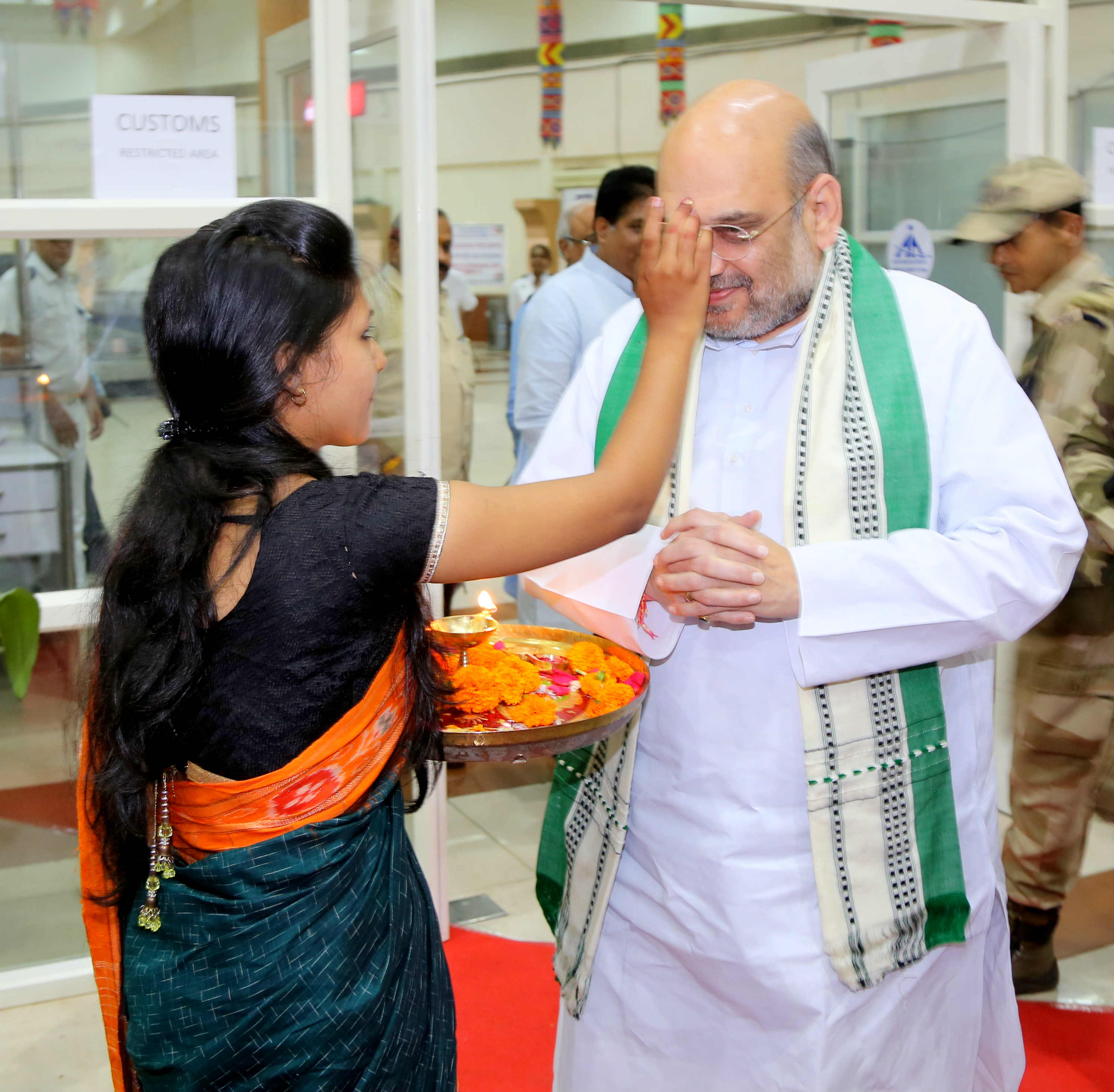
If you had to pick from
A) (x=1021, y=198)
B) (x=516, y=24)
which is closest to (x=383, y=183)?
(x=1021, y=198)

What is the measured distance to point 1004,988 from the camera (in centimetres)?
215

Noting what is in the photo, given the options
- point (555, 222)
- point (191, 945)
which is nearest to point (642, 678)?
point (191, 945)

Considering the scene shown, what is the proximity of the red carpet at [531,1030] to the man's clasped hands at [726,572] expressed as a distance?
4.67 feet

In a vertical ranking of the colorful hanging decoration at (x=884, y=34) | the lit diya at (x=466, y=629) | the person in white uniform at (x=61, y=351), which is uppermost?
the colorful hanging decoration at (x=884, y=34)

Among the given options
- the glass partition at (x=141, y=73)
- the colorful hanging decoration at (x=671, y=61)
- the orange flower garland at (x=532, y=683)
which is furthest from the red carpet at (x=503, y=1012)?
the colorful hanging decoration at (x=671, y=61)

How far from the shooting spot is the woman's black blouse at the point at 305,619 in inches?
52.9

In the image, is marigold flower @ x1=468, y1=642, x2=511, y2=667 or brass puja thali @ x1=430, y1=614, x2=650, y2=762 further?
marigold flower @ x1=468, y1=642, x2=511, y2=667

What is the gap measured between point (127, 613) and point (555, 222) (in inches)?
567

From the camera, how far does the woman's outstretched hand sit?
161 cm

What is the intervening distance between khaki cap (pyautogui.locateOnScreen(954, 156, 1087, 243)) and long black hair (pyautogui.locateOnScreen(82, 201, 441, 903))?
255 cm

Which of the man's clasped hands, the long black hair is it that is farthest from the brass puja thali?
the long black hair

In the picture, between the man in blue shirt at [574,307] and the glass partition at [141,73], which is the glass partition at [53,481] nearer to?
the glass partition at [141,73]

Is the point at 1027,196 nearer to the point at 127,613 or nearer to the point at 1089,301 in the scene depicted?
the point at 1089,301

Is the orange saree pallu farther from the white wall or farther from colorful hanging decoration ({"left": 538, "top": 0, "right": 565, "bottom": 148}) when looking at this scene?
the white wall
